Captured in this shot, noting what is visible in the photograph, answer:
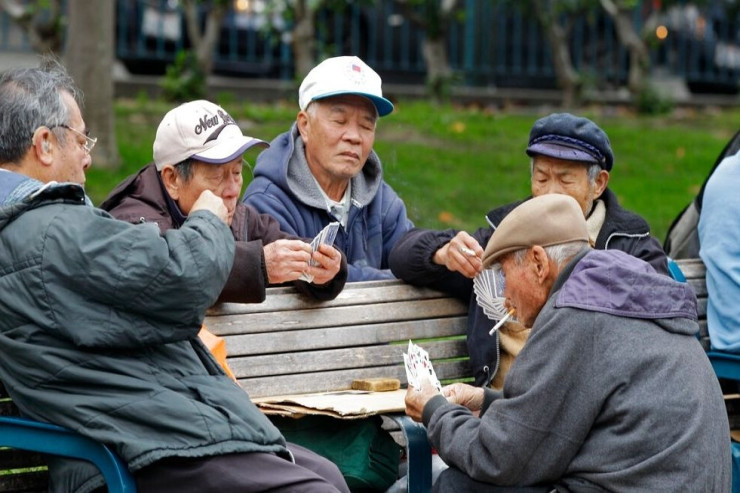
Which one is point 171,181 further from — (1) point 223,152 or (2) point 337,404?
(2) point 337,404

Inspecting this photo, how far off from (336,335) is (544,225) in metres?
1.19

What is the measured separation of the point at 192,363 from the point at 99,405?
32 cm

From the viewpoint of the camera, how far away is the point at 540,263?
149 inches

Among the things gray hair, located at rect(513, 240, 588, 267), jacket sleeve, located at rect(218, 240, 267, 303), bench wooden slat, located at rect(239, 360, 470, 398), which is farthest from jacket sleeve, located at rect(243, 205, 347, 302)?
gray hair, located at rect(513, 240, 588, 267)

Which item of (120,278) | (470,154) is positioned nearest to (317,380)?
(120,278)

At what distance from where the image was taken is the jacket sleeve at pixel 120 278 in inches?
137

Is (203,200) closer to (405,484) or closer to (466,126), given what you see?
(405,484)

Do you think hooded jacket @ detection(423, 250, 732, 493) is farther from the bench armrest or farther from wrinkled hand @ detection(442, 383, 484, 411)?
the bench armrest

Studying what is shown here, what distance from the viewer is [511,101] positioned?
14281 millimetres

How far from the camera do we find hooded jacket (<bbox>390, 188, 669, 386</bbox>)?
4.80m

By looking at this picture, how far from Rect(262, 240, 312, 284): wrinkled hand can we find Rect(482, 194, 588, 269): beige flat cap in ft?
2.95

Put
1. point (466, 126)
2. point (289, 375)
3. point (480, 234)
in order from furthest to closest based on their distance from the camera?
point (466, 126) < point (480, 234) < point (289, 375)

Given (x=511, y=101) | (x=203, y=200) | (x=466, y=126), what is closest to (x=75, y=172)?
(x=203, y=200)

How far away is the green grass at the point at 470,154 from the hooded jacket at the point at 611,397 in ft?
17.2
